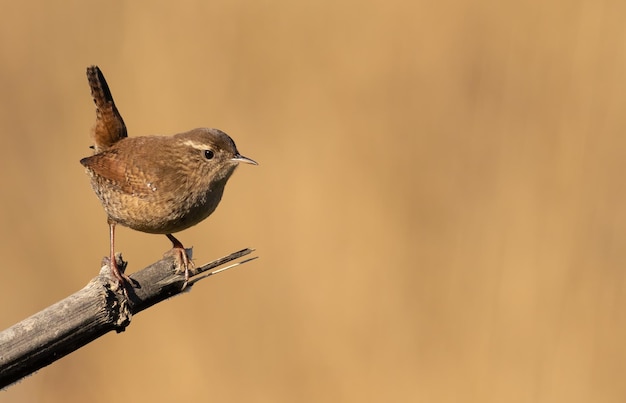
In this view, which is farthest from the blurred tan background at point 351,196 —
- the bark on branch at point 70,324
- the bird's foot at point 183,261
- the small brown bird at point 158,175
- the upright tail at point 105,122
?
the bark on branch at point 70,324

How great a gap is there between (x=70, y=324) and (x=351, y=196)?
2724mm

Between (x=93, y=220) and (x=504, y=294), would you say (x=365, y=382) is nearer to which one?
(x=504, y=294)

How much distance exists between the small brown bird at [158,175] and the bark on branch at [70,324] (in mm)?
562

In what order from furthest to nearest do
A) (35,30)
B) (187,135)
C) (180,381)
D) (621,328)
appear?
(35,30)
(180,381)
(621,328)
(187,135)

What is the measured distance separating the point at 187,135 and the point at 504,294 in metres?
1.91

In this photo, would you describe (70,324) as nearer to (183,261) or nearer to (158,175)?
(183,261)

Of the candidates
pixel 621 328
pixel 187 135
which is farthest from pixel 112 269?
pixel 621 328

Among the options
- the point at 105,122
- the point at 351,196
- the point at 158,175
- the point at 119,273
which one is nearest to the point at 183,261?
the point at 119,273

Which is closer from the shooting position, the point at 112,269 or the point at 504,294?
the point at 112,269

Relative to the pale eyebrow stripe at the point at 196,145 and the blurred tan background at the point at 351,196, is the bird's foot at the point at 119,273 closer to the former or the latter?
the pale eyebrow stripe at the point at 196,145

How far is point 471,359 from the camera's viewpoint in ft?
13.4

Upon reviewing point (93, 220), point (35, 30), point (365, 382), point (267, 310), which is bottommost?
point (365, 382)

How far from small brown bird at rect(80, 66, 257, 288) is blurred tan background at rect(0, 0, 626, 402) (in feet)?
4.16

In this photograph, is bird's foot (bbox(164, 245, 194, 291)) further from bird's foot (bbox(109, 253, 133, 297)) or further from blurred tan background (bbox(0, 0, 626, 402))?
blurred tan background (bbox(0, 0, 626, 402))
